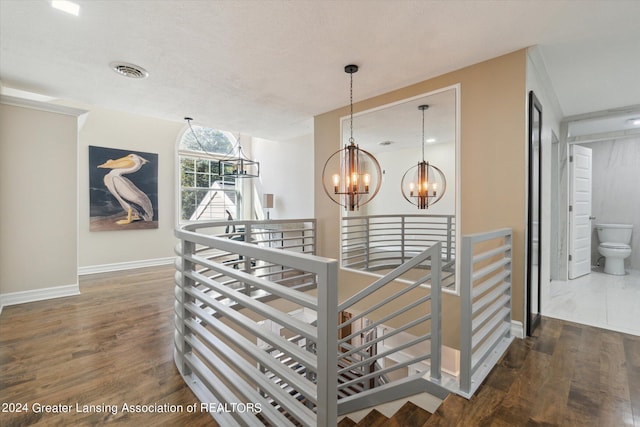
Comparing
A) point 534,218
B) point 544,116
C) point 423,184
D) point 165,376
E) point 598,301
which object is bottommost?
point 165,376

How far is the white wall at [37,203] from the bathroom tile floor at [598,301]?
588cm

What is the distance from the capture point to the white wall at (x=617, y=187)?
4.60 meters

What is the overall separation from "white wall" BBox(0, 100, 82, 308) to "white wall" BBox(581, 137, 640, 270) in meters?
8.35

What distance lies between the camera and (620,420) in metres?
1.47

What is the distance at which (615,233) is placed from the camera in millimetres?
4531

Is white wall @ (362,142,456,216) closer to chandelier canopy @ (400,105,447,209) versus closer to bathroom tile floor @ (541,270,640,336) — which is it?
chandelier canopy @ (400,105,447,209)

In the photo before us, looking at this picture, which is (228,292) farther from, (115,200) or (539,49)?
(115,200)

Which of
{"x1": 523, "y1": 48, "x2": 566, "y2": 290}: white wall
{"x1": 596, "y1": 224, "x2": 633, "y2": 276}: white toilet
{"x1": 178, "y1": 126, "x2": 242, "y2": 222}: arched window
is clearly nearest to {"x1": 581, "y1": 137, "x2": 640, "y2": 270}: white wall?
{"x1": 596, "y1": 224, "x2": 633, "y2": 276}: white toilet

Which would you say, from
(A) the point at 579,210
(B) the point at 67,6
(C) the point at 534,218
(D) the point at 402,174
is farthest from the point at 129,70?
(A) the point at 579,210

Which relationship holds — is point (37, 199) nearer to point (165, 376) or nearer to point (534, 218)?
point (165, 376)

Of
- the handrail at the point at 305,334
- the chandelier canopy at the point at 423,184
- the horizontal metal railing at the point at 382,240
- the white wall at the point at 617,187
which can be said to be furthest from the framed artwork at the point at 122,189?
the white wall at the point at 617,187

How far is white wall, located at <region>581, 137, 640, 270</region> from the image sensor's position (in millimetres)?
4598

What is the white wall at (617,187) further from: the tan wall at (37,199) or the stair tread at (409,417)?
the tan wall at (37,199)

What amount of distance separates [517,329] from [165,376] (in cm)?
288
